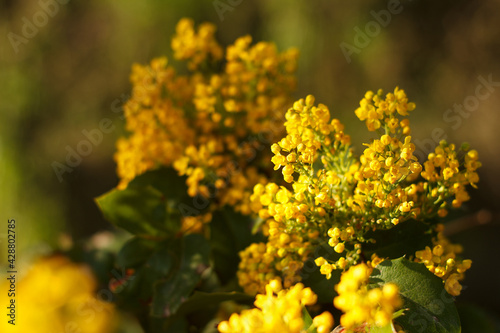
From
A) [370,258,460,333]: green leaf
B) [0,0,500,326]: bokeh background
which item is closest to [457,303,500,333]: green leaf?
[370,258,460,333]: green leaf

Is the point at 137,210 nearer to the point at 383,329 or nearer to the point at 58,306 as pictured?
the point at 58,306

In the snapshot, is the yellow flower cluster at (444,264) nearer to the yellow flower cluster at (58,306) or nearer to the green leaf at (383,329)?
the green leaf at (383,329)

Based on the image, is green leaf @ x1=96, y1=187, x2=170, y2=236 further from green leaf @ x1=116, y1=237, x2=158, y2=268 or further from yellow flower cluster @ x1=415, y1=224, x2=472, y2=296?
yellow flower cluster @ x1=415, y1=224, x2=472, y2=296

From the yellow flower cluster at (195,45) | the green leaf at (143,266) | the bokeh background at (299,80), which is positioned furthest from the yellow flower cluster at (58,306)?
the bokeh background at (299,80)

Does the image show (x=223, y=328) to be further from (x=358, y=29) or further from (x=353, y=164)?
(x=358, y=29)

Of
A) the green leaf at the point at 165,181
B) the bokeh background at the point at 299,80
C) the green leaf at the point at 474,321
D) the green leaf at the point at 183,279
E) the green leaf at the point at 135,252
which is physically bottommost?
the green leaf at the point at 474,321

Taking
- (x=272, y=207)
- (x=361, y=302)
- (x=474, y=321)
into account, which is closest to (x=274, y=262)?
(x=272, y=207)
